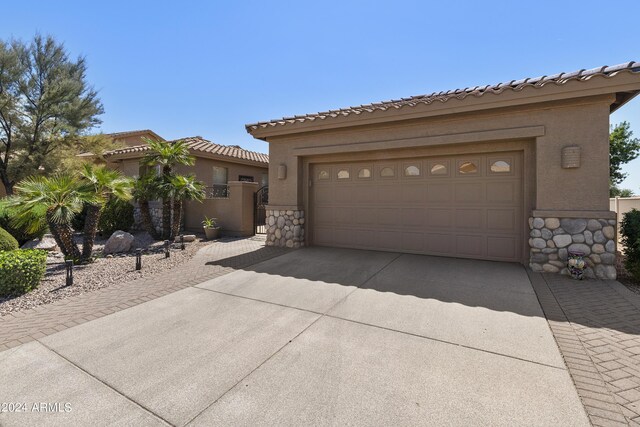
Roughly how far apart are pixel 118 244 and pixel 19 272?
3.91 m

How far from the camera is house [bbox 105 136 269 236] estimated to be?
38.7ft

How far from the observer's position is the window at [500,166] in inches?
257

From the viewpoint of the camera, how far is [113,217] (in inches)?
460

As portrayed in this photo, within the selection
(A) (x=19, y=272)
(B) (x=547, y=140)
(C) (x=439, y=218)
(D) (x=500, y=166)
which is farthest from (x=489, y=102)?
(A) (x=19, y=272)

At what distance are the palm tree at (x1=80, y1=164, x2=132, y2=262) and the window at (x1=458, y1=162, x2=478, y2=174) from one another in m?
9.01

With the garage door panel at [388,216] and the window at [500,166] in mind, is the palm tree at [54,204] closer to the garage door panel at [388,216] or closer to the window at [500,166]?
the garage door panel at [388,216]

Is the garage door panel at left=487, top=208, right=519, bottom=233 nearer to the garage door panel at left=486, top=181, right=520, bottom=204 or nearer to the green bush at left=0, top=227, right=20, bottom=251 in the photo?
the garage door panel at left=486, top=181, right=520, bottom=204

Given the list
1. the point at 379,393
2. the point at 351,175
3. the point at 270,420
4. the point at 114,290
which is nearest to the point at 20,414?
the point at 270,420

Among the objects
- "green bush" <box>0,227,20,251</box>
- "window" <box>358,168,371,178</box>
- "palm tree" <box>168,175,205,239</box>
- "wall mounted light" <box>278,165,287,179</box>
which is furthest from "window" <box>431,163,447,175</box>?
"green bush" <box>0,227,20,251</box>

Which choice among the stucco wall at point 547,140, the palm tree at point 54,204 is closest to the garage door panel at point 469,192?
the stucco wall at point 547,140

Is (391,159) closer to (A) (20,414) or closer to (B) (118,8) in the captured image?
(A) (20,414)

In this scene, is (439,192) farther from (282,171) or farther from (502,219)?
(282,171)

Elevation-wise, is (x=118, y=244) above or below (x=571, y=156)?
below

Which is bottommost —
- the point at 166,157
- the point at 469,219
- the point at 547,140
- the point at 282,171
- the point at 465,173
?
the point at 469,219
